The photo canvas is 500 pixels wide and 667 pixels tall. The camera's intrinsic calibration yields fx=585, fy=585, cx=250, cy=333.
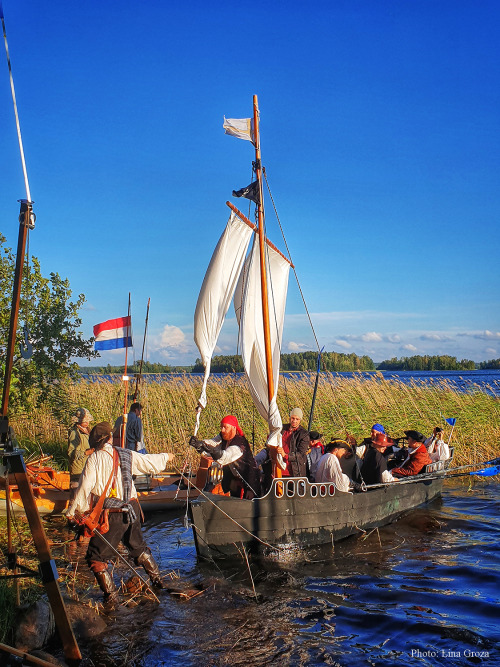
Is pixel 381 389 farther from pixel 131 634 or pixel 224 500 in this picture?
pixel 131 634

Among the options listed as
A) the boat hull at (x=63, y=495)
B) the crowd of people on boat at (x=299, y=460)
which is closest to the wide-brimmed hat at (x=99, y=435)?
the crowd of people on boat at (x=299, y=460)

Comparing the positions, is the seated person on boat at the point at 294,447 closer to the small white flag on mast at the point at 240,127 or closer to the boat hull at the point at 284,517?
the boat hull at the point at 284,517

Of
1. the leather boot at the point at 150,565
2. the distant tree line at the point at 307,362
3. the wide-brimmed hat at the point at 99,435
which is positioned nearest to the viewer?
the wide-brimmed hat at the point at 99,435

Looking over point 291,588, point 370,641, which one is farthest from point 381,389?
point 370,641

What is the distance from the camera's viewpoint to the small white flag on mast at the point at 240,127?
11406 millimetres

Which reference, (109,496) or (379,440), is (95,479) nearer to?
(109,496)

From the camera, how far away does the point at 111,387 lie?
20141mm

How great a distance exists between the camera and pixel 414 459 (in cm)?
1305

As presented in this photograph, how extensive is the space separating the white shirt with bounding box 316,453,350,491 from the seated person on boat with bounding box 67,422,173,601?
14.5 feet

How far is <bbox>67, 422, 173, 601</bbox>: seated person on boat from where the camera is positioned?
674 centimetres

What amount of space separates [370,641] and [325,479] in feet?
13.1

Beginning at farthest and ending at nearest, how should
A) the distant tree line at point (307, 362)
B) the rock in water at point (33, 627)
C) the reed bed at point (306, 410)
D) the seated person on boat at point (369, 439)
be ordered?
the distant tree line at point (307, 362), the reed bed at point (306, 410), the seated person on boat at point (369, 439), the rock in water at point (33, 627)

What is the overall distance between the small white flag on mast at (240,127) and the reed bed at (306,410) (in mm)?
7196

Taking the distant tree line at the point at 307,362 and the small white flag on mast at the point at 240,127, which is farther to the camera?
the distant tree line at the point at 307,362
